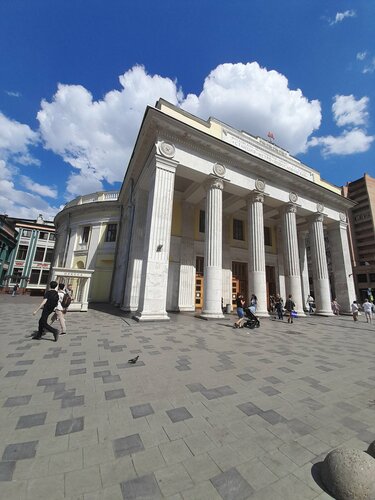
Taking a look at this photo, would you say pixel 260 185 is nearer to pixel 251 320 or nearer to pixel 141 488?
pixel 251 320

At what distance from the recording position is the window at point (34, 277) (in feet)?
118

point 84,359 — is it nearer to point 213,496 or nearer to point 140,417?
point 140,417

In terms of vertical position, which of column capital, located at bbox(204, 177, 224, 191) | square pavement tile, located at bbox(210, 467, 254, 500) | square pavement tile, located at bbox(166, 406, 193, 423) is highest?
column capital, located at bbox(204, 177, 224, 191)

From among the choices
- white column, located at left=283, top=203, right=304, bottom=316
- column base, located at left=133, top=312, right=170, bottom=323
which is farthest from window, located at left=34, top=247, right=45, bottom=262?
white column, located at left=283, top=203, right=304, bottom=316

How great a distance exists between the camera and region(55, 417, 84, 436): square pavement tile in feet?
7.95

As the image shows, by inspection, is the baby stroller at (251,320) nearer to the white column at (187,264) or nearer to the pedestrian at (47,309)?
the white column at (187,264)

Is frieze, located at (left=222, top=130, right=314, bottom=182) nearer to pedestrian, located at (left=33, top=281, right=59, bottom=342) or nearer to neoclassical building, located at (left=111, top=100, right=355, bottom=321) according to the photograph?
neoclassical building, located at (left=111, top=100, right=355, bottom=321)

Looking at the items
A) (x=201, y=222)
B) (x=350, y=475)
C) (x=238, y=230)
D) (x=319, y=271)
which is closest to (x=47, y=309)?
(x=350, y=475)

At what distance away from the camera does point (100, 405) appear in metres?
2.97

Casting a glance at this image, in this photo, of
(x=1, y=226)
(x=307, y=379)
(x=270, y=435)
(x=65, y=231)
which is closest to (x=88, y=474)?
(x=270, y=435)

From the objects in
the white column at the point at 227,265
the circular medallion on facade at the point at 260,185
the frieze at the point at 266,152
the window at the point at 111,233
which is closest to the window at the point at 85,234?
A: the window at the point at 111,233

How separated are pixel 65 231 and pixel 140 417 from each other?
2720cm

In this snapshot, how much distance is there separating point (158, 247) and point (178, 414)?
7.89 metres

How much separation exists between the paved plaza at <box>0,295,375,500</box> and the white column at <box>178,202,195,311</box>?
9987 millimetres
